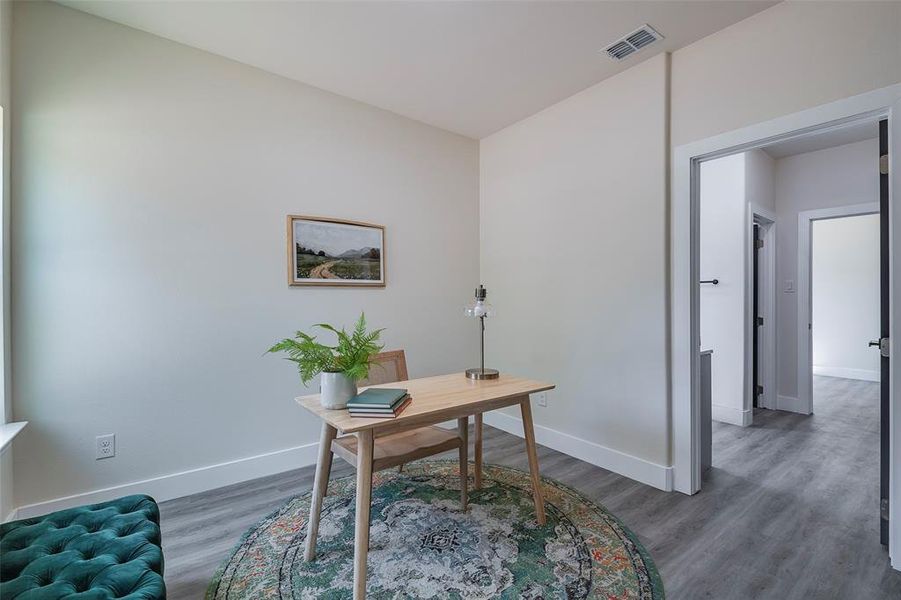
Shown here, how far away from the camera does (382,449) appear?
78.1 inches

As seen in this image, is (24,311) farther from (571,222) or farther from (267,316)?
(571,222)

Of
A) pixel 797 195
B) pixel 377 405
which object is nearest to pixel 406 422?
pixel 377 405

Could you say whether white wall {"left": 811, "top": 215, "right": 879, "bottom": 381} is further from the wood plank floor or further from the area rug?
the area rug

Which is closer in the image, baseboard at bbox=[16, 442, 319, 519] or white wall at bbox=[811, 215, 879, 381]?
baseboard at bbox=[16, 442, 319, 519]

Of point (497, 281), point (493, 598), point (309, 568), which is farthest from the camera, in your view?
point (497, 281)

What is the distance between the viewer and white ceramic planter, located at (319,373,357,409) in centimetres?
167

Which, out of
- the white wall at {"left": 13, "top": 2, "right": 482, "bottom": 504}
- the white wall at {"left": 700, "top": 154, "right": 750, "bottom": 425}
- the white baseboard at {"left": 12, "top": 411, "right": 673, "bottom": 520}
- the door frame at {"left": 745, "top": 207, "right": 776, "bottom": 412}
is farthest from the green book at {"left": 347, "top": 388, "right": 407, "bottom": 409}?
the door frame at {"left": 745, "top": 207, "right": 776, "bottom": 412}

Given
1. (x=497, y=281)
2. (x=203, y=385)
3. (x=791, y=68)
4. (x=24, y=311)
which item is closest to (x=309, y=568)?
(x=203, y=385)

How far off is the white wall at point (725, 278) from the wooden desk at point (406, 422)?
2.88m

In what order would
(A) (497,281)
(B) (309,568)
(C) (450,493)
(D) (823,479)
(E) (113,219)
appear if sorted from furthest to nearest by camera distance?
1. (A) (497,281)
2. (D) (823,479)
3. (C) (450,493)
4. (E) (113,219)
5. (B) (309,568)

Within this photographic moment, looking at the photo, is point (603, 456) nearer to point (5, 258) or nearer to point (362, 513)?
point (362, 513)

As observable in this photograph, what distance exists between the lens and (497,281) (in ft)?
12.5

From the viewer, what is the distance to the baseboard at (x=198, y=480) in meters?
2.15

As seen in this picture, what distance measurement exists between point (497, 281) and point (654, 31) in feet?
7.14
